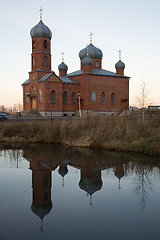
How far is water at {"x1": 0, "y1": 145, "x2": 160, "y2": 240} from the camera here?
6.16 metres

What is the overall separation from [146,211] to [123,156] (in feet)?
23.9

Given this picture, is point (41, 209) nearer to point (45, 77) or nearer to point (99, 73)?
point (45, 77)

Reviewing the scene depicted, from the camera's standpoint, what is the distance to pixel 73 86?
4056 cm

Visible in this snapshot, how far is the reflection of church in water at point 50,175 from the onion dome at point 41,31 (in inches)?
1050

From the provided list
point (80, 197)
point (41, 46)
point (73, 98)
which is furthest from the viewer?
point (73, 98)

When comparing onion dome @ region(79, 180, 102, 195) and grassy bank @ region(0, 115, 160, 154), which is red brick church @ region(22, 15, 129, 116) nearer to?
grassy bank @ region(0, 115, 160, 154)

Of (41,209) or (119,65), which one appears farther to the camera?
(119,65)

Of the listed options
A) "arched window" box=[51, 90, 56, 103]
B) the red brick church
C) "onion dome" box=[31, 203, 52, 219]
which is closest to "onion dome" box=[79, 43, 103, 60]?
the red brick church

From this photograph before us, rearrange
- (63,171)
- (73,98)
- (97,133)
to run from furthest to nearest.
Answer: (73,98)
(97,133)
(63,171)

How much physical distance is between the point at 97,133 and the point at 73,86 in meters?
23.7

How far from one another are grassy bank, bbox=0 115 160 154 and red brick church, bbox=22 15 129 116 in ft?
50.0

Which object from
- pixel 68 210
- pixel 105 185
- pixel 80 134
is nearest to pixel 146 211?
pixel 68 210

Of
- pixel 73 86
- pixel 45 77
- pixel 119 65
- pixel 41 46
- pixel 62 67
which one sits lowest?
pixel 73 86

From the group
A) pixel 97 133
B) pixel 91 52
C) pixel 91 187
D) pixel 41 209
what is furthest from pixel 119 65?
pixel 41 209
